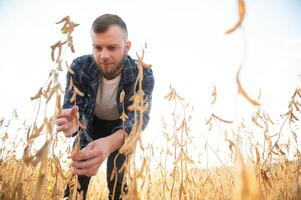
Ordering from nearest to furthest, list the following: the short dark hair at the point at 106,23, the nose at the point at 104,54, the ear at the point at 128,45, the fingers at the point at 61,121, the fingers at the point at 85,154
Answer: the fingers at the point at 85,154 → the fingers at the point at 61,121 → the nose at the point at 104,54 → the short dark hair at the point at 106,23 → the ear at the point at 128,45

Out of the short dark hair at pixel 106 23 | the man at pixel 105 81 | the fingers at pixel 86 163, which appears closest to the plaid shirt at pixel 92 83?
the man at pixel 105 81

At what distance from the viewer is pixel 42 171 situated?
614 millimetres

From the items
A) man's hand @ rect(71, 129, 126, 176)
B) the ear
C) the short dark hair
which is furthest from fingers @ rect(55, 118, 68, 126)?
the ear

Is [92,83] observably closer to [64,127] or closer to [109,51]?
[109,51]

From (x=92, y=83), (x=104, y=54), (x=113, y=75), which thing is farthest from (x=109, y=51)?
(x=92, y=83)

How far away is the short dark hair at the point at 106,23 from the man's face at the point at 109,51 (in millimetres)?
42

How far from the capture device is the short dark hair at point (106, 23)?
99.3 inches

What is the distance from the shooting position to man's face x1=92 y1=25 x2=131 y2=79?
8.02 feet

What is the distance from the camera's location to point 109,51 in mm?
2488

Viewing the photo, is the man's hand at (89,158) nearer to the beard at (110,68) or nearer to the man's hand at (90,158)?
the man's hand at (90,158)

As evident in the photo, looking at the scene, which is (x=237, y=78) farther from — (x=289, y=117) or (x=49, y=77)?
(x=289, y=117)

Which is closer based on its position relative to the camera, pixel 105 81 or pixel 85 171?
pixel 85 171

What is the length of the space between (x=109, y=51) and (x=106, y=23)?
31 cm

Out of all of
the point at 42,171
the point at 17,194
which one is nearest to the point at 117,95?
the point at 17,194
